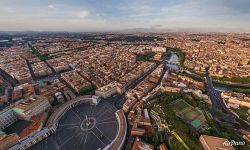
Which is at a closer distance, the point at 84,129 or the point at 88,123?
the point at 84,129

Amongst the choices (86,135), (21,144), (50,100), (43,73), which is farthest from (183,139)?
(43,73)

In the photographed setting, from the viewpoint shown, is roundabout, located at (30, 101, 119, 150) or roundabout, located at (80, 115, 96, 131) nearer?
roundabout, located at (30, 101, 119, 150)

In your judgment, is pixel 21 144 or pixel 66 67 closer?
pixel 21 144

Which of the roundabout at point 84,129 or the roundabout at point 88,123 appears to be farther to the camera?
the roundabout at point 88,123

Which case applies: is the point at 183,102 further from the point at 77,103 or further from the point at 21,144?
the point at 21,144

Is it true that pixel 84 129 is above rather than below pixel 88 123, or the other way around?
below

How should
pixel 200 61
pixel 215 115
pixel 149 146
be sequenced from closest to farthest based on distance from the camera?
pixel 149 146, pixel 215 115, pixel 200 61

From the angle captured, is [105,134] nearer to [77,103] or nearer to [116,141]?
[116,141]

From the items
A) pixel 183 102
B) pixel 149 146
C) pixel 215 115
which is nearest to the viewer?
pixel 149 146

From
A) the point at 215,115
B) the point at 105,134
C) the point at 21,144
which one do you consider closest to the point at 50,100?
the point at 21,144
